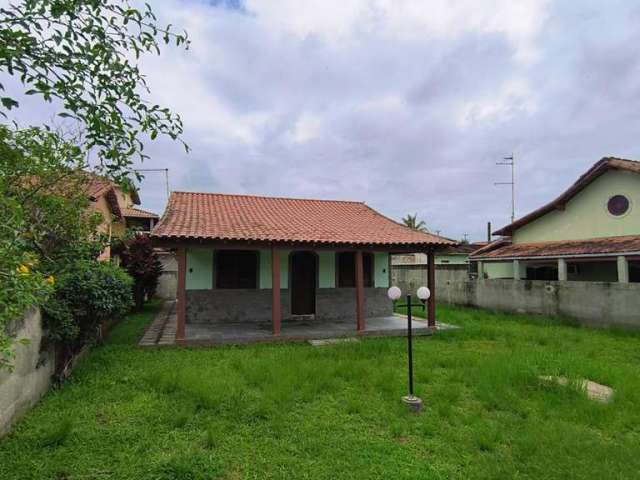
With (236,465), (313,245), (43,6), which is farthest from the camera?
(313,245)

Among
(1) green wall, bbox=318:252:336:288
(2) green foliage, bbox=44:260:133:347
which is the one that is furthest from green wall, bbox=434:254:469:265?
(2) green foliage, bbox=44:260:133:347

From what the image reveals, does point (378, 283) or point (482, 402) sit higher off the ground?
point (378, 283)

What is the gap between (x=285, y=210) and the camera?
1367cm

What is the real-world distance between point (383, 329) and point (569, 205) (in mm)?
11176

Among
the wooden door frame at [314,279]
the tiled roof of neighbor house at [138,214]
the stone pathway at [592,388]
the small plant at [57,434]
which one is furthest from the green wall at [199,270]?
the tiled roof of neighbor house at [138,214]

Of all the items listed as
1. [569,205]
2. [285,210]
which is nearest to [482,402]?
[285,210]

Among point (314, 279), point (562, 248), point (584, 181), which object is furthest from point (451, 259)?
point (314, 279)

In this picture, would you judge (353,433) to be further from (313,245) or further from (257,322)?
(257,322)

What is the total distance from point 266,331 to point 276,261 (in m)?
2.02

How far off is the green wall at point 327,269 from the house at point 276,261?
3 cm

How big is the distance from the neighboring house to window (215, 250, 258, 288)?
7.76 ft

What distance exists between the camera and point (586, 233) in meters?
15.7

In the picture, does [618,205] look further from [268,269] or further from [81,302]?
[81,302]

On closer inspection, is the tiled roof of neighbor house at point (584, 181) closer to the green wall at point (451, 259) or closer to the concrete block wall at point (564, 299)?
the concrete block wall at point (564, 299)
